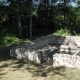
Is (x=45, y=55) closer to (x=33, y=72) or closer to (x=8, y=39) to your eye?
(x=33, y=72)

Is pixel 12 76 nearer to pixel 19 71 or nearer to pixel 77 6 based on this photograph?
pixel 19 71

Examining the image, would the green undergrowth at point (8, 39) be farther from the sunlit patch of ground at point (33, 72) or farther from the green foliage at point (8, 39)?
the sunlit patch of ground at point (33, 72)

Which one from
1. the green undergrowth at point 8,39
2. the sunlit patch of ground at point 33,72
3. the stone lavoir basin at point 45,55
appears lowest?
the sunlit patch of ground at point 33,72

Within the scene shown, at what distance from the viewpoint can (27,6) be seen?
551 inches


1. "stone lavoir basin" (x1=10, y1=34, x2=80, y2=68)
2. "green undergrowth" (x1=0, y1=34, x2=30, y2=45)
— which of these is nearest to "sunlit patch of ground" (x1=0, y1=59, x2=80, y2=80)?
"stone lavoir basin" (x1=10, y1=34, x2=80, y2=68)

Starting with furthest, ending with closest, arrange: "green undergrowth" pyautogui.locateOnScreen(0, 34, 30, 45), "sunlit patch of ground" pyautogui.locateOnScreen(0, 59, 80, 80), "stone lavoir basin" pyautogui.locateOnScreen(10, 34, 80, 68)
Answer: "green undergrowth" pyautogui.locateOnScreen(0, 34, 30, 45)
"stone lavoir basin" pyautogui.locateOnScreen(10, 34, 80, 68)
"sunlit patch of ground" pyautogui.locateOnScreen(0, 59, 80, 80)

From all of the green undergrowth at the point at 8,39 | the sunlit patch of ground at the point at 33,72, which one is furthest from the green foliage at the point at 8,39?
the sunlit patch of ground at the point at 33,72

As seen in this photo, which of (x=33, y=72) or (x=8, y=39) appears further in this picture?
(x=8, y=39)

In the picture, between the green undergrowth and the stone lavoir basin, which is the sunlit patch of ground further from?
the green undergrowth

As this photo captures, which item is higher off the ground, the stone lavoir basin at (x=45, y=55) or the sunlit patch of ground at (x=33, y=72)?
the stone lavoir basin at (x=45, y=55)

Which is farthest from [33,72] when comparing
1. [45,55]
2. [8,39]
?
[8,39]

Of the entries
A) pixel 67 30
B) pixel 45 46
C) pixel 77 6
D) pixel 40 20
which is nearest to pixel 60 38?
pixel 45 46

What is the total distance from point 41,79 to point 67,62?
176 cm

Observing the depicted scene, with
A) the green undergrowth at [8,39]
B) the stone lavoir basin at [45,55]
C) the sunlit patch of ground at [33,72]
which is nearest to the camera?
the sunlit patch of ground at [33,72]
